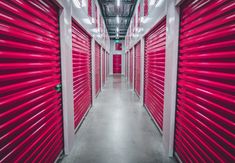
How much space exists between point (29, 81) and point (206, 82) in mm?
1762

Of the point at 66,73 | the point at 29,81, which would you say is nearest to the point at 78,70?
the point at 66,73

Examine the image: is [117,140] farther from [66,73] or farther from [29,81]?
[29,81]

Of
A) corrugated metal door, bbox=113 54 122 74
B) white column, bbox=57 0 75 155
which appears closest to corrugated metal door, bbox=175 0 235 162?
white column, bbox=57 0 75 155

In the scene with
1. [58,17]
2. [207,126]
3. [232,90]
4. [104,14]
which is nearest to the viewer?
[232,90]

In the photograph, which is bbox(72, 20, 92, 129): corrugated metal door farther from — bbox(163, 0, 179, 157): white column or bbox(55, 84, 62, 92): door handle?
bbox(163, 0, 179, 157): white column

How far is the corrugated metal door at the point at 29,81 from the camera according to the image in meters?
1.18

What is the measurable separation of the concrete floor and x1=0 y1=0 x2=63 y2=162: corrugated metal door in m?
0.54

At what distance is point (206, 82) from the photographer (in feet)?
4.73

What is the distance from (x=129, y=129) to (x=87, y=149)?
1056 mm

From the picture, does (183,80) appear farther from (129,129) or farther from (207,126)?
(129,129)

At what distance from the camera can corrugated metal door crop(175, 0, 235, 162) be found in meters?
1.18

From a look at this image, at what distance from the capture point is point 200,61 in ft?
5.16

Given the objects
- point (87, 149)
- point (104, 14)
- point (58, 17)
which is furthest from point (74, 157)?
point (104, 14)

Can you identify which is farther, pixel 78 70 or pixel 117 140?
pixel 78 70
